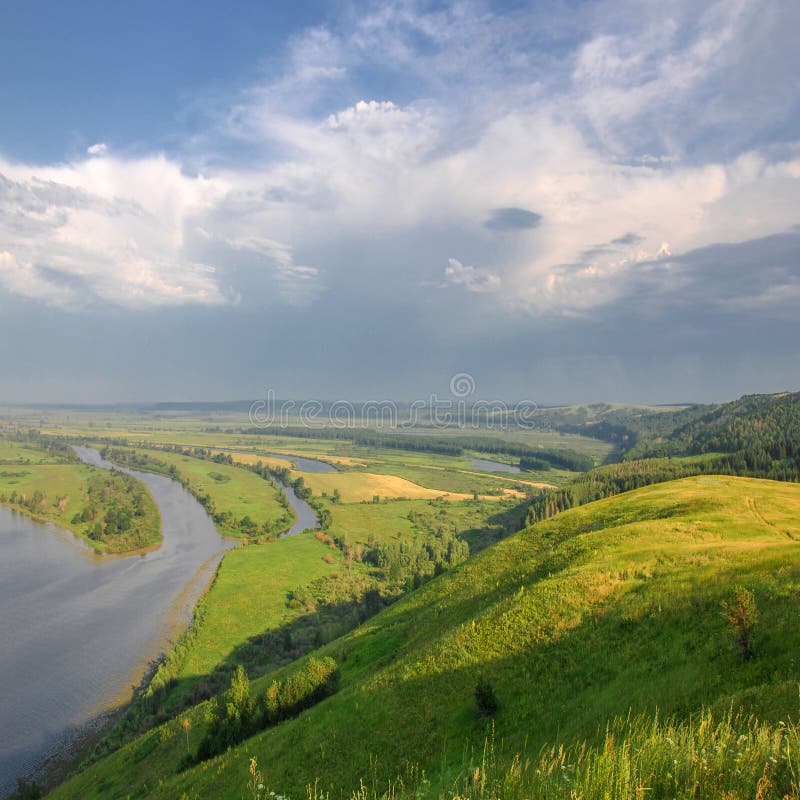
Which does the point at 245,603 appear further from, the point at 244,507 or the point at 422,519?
the point at 244,507

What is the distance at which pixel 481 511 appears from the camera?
550 ft

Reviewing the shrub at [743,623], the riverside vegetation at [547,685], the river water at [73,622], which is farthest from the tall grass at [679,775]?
the river water at [73,622]

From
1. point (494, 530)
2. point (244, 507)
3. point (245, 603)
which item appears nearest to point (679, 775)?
point (245, 603)

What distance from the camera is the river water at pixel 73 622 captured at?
58.0 metres

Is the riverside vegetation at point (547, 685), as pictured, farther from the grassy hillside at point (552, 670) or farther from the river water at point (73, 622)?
the river water at point (73, 622)

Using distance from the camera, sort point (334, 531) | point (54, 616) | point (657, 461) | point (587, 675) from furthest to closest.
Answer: point (657, 461) < point (334, 531) < point (54, 616) < point (587, 675)

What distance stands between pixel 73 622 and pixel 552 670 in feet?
287

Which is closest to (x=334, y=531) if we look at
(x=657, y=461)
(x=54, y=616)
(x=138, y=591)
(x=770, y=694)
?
(x=138, y=591)

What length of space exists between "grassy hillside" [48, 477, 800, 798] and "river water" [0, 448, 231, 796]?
17.1m

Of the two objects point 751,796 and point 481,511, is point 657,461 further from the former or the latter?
point 751,796

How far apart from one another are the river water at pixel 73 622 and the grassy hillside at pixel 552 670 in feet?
56.1

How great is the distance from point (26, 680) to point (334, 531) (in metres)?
77.6

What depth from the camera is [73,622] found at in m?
81.0

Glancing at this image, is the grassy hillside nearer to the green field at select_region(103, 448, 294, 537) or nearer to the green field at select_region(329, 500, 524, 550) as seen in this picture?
the green field at select_region(329, 500, 524, 550)
